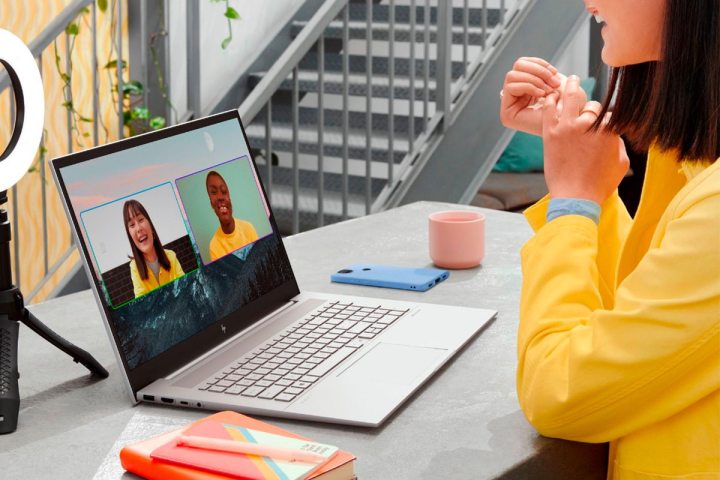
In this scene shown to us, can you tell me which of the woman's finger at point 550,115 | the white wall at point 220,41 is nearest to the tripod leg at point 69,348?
the woman's finger at point 550,115

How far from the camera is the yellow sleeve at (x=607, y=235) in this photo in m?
1.25

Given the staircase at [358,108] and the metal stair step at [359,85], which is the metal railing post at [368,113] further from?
the metal stair step at [359,85]

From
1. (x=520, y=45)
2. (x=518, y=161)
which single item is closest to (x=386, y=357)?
(x=520, y=45)

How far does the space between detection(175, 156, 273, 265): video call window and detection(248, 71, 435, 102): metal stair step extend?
2.62 meters

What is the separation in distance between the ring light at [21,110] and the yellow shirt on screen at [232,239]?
0.25 m

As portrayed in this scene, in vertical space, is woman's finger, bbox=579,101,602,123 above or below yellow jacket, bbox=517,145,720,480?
above

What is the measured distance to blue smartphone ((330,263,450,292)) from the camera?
1.53 meters

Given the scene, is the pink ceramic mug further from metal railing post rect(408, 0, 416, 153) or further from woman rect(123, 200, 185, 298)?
metal railing post rect(408, 0, 416, 153)

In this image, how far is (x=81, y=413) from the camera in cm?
108

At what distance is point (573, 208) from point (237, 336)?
45 cm

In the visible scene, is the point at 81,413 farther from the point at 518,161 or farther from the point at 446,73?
the point at 518,161

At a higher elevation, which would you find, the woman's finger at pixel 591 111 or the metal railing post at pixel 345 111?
the woman's finger at pixel 591 111

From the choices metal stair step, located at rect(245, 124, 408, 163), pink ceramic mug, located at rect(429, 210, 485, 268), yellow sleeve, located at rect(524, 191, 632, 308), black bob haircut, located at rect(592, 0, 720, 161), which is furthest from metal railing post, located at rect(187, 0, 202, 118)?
black bob haircut, located at rect(592, 0, 720, 161)

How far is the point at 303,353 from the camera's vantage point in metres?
1.22
